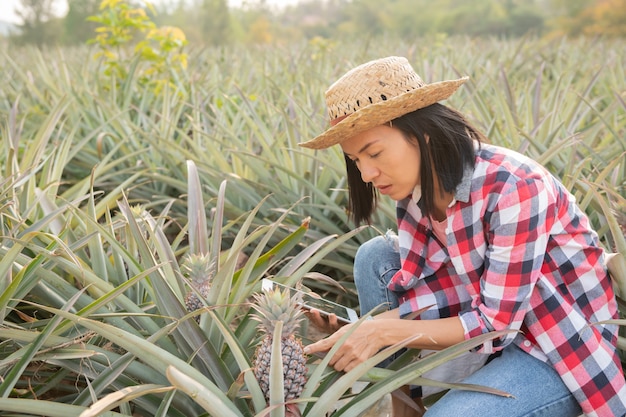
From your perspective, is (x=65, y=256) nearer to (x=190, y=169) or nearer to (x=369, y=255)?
(x=190, y=169)

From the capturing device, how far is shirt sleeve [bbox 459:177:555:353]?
1.17m

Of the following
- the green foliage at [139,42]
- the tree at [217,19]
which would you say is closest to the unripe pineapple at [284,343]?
the green foliage at [139,42]

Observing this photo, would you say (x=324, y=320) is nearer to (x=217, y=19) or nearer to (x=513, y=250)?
(x=513, y=250)

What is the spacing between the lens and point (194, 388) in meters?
0.91

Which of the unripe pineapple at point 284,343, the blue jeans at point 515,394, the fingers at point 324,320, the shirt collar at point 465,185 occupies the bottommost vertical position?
the blue jeans at point 515,394

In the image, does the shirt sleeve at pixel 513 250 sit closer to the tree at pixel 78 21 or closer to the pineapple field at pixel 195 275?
the pineapple field at pixel 195 275

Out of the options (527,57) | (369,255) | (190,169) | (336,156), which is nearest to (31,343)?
(190,169)

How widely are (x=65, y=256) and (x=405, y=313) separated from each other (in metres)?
0.72

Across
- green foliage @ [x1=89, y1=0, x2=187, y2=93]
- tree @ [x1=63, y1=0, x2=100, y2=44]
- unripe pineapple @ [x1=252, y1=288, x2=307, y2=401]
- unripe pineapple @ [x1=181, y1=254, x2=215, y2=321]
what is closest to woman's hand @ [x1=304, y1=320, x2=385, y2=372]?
unripe pineapple @ [x1=252, y1=288, x2=307, y2=401]

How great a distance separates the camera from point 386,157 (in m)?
1.23

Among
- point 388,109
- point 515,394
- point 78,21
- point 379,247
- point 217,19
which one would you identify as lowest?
point 217,19

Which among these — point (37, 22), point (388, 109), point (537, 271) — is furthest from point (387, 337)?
point (37, 22)

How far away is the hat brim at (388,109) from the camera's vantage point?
3.82 ft

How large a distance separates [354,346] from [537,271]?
0.35 meters
